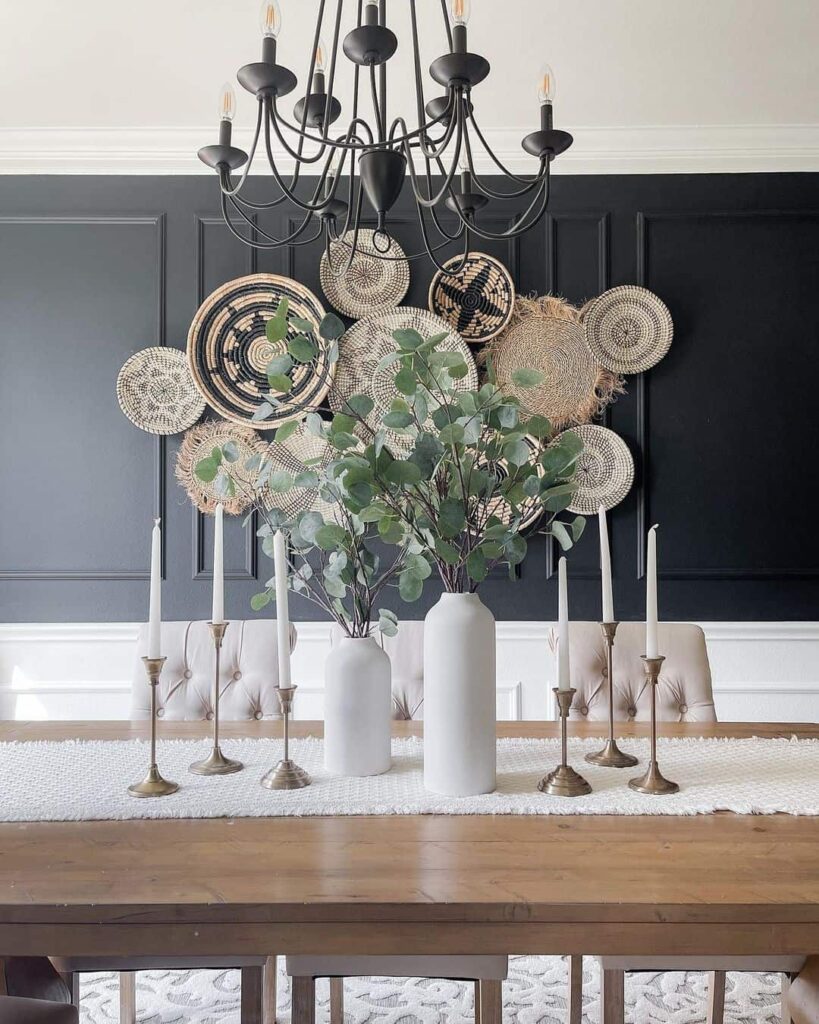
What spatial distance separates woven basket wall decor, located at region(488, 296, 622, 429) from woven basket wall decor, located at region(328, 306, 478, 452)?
0.16 metres

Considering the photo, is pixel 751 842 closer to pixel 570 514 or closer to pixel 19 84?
pixel 570 514

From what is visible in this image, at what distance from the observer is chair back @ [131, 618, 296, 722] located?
1979 millimetres

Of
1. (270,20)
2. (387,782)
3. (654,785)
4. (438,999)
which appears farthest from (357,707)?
(270,20)

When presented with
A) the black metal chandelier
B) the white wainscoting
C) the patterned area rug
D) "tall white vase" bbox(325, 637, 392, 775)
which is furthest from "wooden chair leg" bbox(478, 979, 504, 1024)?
the white wainscoting

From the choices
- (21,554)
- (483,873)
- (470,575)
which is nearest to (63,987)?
(483,873)

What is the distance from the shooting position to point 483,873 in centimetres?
100

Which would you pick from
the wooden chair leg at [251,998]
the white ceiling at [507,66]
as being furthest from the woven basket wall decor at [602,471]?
the wooden chair leg at [251,998]

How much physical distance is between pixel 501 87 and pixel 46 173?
173 cm

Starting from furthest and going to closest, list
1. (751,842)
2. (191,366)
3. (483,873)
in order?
(191,366) < (751,842) < (483,873)

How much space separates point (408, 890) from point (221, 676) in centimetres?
115

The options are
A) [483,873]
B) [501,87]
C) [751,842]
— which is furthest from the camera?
[501,87]

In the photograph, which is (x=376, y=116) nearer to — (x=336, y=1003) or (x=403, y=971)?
(x=403, y=971)

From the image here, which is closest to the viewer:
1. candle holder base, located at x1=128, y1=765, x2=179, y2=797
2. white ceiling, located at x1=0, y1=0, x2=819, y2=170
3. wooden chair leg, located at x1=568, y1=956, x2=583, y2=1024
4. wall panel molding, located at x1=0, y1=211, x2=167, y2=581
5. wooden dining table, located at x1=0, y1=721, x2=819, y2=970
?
wooden dining table, located at x1=0, y1=721, x2=819, y2=970

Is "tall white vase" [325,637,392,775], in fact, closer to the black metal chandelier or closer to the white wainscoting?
the black metal chandelier
